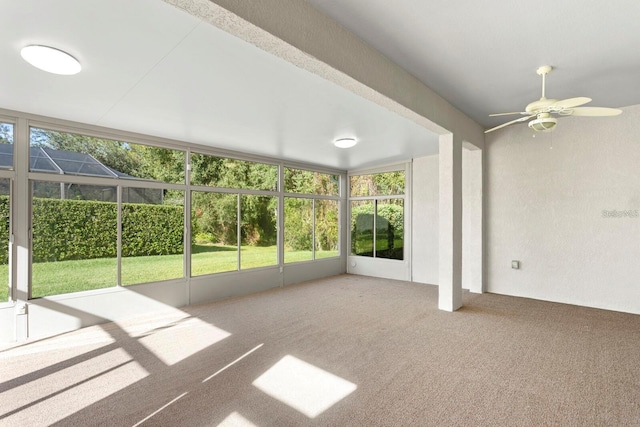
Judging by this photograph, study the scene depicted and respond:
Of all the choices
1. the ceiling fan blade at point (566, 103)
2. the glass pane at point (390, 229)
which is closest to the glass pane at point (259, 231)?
the glass pane at point (390, 229)

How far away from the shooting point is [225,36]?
220 centimetres

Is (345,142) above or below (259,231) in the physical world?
above

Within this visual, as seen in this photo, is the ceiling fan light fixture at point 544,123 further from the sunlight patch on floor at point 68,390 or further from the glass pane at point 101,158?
the glass pane at point 101,158

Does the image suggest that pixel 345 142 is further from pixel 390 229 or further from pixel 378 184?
pixel 390 229

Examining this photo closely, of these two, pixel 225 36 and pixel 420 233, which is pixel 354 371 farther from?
pixel 420 233

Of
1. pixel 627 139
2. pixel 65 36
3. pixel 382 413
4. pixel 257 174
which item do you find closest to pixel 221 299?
pixel 257 174

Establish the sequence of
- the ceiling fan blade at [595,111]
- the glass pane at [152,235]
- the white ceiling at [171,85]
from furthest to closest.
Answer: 1. the glass pane at [152,235]
2. the ceiling fan blade at [595,111]
3. the white ceiling at [171,85]

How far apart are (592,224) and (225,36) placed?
5.38 m

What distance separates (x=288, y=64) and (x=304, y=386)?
2.64 metres

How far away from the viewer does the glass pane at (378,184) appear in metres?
7.07

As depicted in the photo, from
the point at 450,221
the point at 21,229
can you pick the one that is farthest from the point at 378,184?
the point at 21,229

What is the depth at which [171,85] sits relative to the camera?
9.69 ft

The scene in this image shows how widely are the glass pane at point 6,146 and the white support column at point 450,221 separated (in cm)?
534

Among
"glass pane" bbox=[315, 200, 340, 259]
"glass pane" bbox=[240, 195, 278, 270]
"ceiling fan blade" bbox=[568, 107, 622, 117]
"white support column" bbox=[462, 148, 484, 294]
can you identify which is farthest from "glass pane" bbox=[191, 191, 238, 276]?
"ceiling fan blade" bbox=[568, 107, 622, 117]
